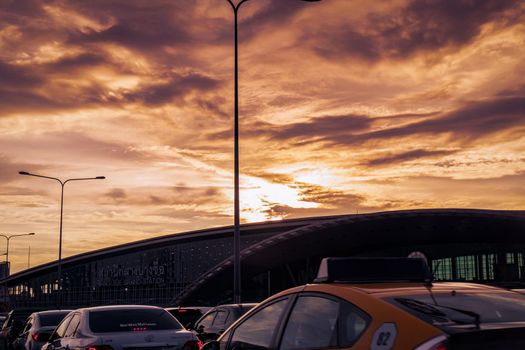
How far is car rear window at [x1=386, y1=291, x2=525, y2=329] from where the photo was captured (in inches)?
195

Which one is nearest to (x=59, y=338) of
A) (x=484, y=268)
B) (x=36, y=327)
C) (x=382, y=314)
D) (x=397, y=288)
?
(x=36, y=327)

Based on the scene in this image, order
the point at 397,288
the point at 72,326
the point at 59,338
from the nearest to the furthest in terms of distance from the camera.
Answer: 1. the point at 397,288
2. the point at 72,326
3. the point at 59,338

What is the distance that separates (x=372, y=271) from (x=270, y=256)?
73.6m

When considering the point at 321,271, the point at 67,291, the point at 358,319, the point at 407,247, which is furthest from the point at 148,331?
the point at 67,291

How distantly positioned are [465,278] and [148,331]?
86.6 meters

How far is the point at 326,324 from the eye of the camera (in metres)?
5.68

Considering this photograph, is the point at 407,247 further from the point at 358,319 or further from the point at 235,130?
the point at 358,319

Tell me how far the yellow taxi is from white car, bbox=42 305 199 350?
3.86 m

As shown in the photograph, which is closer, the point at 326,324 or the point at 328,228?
the point at 326,324

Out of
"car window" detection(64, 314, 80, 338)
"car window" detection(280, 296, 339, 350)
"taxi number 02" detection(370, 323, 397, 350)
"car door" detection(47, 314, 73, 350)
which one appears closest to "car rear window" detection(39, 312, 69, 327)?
"car door" detection(47, 314, 73, 350)

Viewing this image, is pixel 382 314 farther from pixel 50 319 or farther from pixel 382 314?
pixel 50 319

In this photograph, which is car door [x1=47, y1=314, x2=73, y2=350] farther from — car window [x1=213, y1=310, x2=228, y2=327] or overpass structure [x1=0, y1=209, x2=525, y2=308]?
overpass structure [x1=0, y1=209, x2=525, y2=308]

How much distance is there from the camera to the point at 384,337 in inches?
195

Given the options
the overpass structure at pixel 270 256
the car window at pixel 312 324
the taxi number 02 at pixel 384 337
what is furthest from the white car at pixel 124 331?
the overpass structure at pixel 270 256
